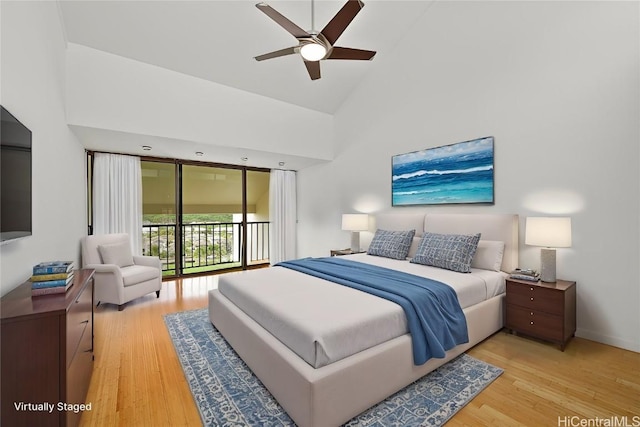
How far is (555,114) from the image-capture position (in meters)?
2.91

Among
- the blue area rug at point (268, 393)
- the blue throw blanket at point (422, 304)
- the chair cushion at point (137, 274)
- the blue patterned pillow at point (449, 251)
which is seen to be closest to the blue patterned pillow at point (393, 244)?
the blue patterned pillow at point (449, 251)

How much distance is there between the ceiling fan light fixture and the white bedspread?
6.60 feet

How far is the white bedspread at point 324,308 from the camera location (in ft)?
5.55

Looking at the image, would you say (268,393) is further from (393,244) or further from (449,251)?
(393,244)

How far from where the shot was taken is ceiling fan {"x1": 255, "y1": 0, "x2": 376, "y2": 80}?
2.16 m

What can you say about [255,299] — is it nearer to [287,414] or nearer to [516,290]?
[287,414]

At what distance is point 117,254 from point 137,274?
448 mm

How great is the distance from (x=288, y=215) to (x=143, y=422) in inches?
194

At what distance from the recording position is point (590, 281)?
275 cm

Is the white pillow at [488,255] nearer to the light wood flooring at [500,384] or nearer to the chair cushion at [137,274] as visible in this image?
the light wood flooring at [500,384]

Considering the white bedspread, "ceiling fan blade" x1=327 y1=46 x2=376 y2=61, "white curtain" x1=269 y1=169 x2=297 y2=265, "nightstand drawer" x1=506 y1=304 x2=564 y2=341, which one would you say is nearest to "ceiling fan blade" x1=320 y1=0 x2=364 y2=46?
"ceiling fan blade" x1=327 y1=46 x2=376 y2=61

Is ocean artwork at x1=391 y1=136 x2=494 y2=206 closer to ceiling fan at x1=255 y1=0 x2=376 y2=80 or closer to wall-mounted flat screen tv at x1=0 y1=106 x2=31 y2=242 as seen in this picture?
ceiling fan at x1=255 y1=0 x2=376 y2=80

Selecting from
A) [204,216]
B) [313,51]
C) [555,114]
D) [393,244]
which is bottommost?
[393,244]

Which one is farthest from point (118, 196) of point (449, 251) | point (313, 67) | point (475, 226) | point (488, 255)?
point (488, 255)
